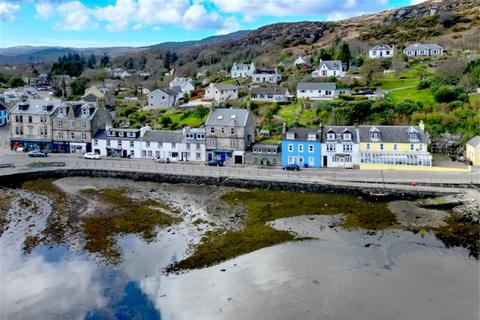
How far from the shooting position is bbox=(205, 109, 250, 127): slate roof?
4970 centimetres

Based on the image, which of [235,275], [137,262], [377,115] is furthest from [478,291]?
[377,115]

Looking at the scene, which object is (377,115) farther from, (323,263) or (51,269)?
(51,269)

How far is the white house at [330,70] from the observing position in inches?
3243

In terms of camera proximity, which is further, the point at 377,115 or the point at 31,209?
the point at 377,115

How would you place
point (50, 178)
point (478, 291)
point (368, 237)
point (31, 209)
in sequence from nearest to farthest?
1. point (478, 291)
2. point (368, 237)
3. point (31, 209)
4. point (50, 178)

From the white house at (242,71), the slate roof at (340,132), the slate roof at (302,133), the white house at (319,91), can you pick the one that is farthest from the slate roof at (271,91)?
the white house at (242,71)

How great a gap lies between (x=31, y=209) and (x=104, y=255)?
1307 cm

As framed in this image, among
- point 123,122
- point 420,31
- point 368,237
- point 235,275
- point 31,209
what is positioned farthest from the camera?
point 420,31

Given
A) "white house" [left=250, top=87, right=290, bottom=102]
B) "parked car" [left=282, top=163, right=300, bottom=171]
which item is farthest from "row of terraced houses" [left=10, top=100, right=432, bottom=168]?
"white house" [left=250, top=87, right=290, bottom=102]

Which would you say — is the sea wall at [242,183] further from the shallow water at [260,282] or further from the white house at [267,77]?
the white house at [267,77]

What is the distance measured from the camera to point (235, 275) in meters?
24.5

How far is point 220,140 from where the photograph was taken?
5031cm

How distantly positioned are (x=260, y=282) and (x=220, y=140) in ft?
92.0

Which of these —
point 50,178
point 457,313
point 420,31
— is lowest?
point 457,313
